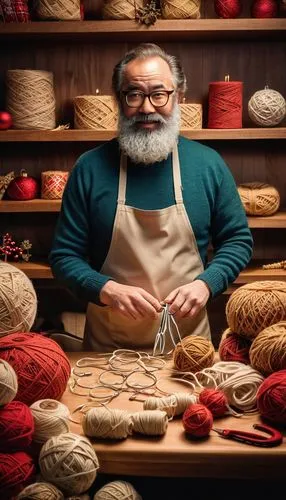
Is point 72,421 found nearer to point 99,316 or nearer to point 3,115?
point 99,316

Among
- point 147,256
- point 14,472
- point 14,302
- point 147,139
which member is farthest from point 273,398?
point 147,139

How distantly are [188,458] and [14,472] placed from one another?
341 mm

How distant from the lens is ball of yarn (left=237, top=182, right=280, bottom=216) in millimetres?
3277

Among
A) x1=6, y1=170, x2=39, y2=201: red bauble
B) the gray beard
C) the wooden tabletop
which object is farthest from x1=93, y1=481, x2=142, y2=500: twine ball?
x1=6, y1=170, x2=39, y2=201: red bauble

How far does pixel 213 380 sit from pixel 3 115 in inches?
80.6

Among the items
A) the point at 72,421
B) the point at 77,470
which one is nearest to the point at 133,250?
the point at 72,421

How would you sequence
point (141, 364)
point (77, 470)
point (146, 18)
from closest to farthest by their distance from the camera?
point (77, 470), point (141, 364), point (146, 18)

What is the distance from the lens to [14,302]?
1678 mm

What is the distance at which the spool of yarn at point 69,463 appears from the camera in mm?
1348

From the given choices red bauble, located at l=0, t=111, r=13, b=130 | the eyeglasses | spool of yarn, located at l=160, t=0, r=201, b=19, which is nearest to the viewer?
the eyeglasses

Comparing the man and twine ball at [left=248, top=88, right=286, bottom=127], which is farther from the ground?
twine ball at [left=248, top=88, right=286, bottom=127]

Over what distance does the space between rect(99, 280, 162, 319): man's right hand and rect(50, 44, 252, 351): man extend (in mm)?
164

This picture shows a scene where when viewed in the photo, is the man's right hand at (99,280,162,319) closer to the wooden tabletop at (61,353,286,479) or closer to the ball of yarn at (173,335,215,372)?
the ball of yarn at (173,335,215,372)

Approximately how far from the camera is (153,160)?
2.23 m
